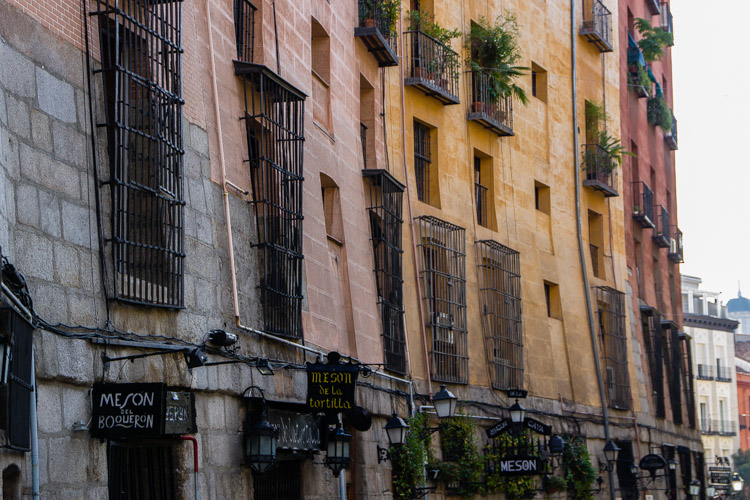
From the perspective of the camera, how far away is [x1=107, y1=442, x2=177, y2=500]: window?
1027 cm

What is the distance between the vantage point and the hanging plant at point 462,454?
1977cm

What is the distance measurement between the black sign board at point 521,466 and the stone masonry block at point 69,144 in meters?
11.5

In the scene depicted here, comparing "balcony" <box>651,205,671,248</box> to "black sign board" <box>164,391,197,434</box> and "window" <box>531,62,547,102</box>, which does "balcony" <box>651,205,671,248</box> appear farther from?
"black sign board" <box>164,391,197,434</box>

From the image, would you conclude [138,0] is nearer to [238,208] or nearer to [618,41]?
[238,208]

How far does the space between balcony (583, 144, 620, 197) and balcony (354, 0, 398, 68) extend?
31.3 feet

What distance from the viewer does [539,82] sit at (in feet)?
88.1

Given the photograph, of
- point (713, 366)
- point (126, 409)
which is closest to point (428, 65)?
point (126, 409)

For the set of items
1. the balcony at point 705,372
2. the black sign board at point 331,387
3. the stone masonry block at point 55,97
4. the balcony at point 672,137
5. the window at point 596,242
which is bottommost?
the black sign board at point 331,387

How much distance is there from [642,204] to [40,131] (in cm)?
2517

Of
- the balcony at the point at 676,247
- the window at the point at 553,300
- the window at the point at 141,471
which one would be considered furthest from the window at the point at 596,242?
the window at the point at 141,471

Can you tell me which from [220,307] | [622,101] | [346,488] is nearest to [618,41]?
[622,101]

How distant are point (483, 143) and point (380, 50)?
4729 mm

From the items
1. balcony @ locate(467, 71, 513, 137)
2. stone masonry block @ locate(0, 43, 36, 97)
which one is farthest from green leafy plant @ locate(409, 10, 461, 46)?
stone masonry block @ locate(0, 43, 36, 97)

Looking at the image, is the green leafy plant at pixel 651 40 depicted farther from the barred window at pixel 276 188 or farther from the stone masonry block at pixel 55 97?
the stone masonry block at pixel 55 97
